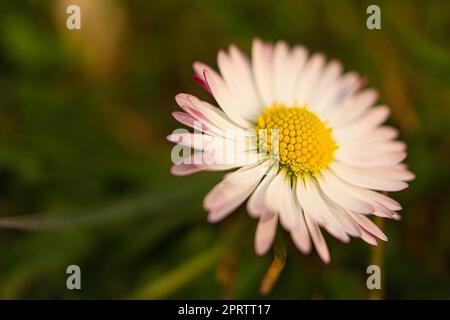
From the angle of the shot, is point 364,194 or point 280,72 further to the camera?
point 280,72

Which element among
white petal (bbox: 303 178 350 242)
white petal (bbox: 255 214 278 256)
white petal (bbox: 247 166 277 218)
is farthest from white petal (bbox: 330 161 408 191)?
white petal (bbox: 255 214 278 256)

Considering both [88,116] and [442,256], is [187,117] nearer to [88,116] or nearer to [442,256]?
[88,116]

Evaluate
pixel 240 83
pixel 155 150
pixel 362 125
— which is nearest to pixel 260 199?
pixel 240 83

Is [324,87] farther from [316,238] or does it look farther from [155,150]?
[155,150]

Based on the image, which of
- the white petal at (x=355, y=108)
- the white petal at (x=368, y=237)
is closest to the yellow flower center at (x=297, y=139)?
the white petal at (x=355, y=108)

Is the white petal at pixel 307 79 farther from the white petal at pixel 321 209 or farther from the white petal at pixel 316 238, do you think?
the white petal at pixel 316 238

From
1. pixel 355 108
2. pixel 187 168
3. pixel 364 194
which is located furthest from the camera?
pixel 355 108
